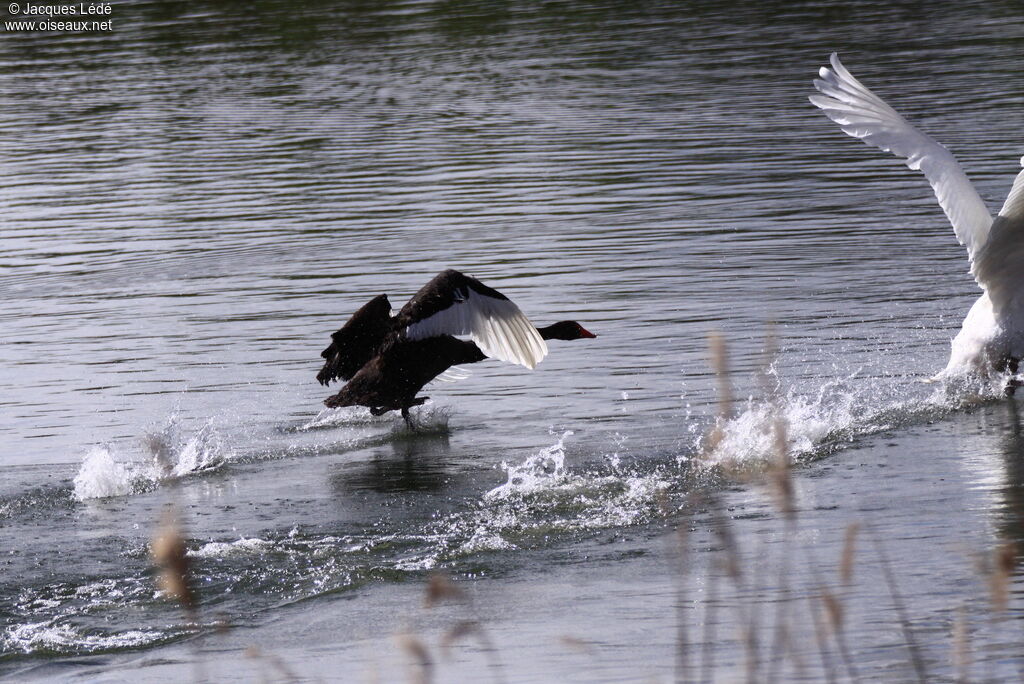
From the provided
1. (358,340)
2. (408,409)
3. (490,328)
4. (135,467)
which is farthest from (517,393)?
(135,467)

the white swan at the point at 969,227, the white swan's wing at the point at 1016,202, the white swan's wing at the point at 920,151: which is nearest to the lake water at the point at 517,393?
the white swan at the point at 969,227

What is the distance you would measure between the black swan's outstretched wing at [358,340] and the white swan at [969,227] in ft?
8.74

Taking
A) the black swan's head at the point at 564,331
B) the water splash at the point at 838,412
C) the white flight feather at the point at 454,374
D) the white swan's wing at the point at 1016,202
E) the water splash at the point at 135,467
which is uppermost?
the white swan's wing at the point at 1016,202

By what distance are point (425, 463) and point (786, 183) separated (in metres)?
9.11

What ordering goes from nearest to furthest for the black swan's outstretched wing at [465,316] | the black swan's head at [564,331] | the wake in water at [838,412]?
the wake in water at [838,412], the black swan's outstretched wing at [465,316], the black swan's head at [564,331]

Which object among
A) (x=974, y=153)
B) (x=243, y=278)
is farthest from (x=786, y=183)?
(x=243, y=278)

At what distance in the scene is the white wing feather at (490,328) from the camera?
9.07 meters

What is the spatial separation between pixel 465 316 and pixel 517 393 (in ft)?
3.97

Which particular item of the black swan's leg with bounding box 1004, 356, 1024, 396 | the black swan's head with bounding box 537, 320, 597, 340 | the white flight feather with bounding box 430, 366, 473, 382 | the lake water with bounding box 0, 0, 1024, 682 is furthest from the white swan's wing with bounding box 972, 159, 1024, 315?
the white flight feather with bounding box 430, 366, 473, 382

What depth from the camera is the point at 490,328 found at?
30.2ft

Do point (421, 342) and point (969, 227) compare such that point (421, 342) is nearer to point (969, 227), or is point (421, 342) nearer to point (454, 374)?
point (454, 374)

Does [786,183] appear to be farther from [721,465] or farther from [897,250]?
[721,465]

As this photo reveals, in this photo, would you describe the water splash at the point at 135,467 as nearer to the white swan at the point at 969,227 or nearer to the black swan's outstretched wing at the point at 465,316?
the black swan's outstretched wing at the point at 465,316

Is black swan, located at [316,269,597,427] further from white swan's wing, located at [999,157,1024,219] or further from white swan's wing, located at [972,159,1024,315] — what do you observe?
white swan's wing, located at [999,157,1024,219]
